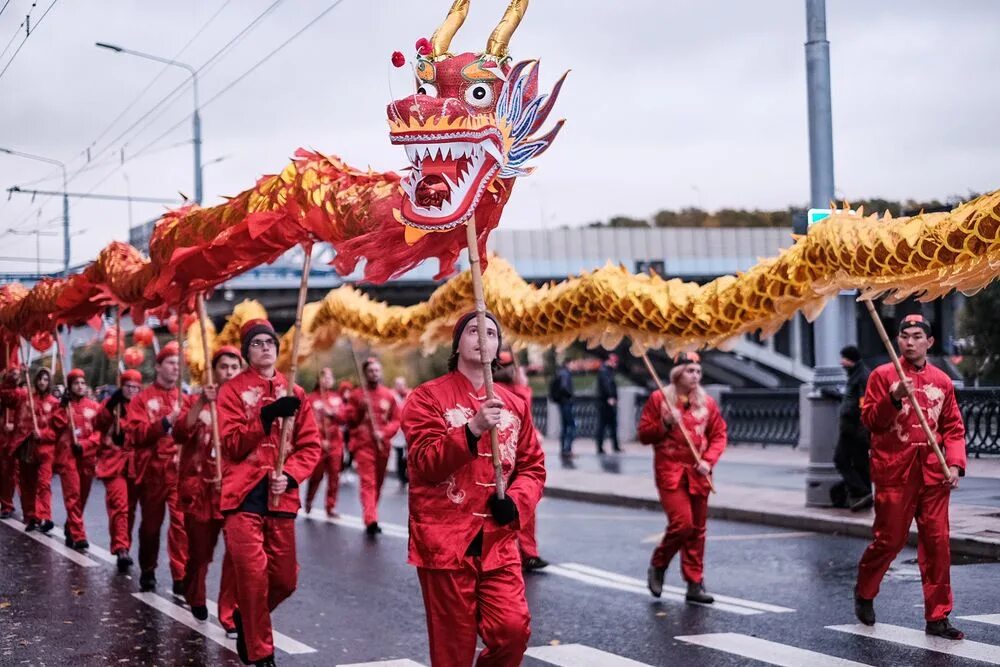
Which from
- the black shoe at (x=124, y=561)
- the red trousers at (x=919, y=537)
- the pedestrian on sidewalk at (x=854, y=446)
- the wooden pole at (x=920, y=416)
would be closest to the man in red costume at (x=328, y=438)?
the black shoe at (x=124, y=561)

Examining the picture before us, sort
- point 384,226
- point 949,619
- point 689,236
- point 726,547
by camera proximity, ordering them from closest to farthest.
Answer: point 384,226
point 949,619
point 726,547
point 689,236

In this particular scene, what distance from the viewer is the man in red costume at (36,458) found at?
14298 millimetres

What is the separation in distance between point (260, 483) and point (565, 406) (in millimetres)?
17626

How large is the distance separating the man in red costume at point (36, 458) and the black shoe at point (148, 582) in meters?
4.39

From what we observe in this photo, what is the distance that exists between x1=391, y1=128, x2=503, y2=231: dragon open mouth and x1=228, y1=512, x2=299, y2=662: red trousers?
2.35 m

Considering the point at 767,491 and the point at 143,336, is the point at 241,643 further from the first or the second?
the point at 143,336

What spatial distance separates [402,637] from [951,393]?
3617mm

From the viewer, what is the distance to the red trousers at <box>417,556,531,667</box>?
5.31m

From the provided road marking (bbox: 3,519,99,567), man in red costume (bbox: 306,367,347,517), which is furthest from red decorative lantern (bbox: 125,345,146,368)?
road marking (bbox: 3,519,99,567)

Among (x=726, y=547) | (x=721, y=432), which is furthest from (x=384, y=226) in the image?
(x=726, y=547)

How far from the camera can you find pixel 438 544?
5.36 m

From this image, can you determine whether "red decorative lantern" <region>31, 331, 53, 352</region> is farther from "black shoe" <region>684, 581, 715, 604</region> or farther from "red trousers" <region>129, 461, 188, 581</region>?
"black shoe" <region>684, 581, 715, 604</region>

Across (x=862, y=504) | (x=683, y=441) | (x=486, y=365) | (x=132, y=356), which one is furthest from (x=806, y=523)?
(x=132, y=356)

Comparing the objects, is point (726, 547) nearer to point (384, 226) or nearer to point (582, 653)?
point (582, 653)
